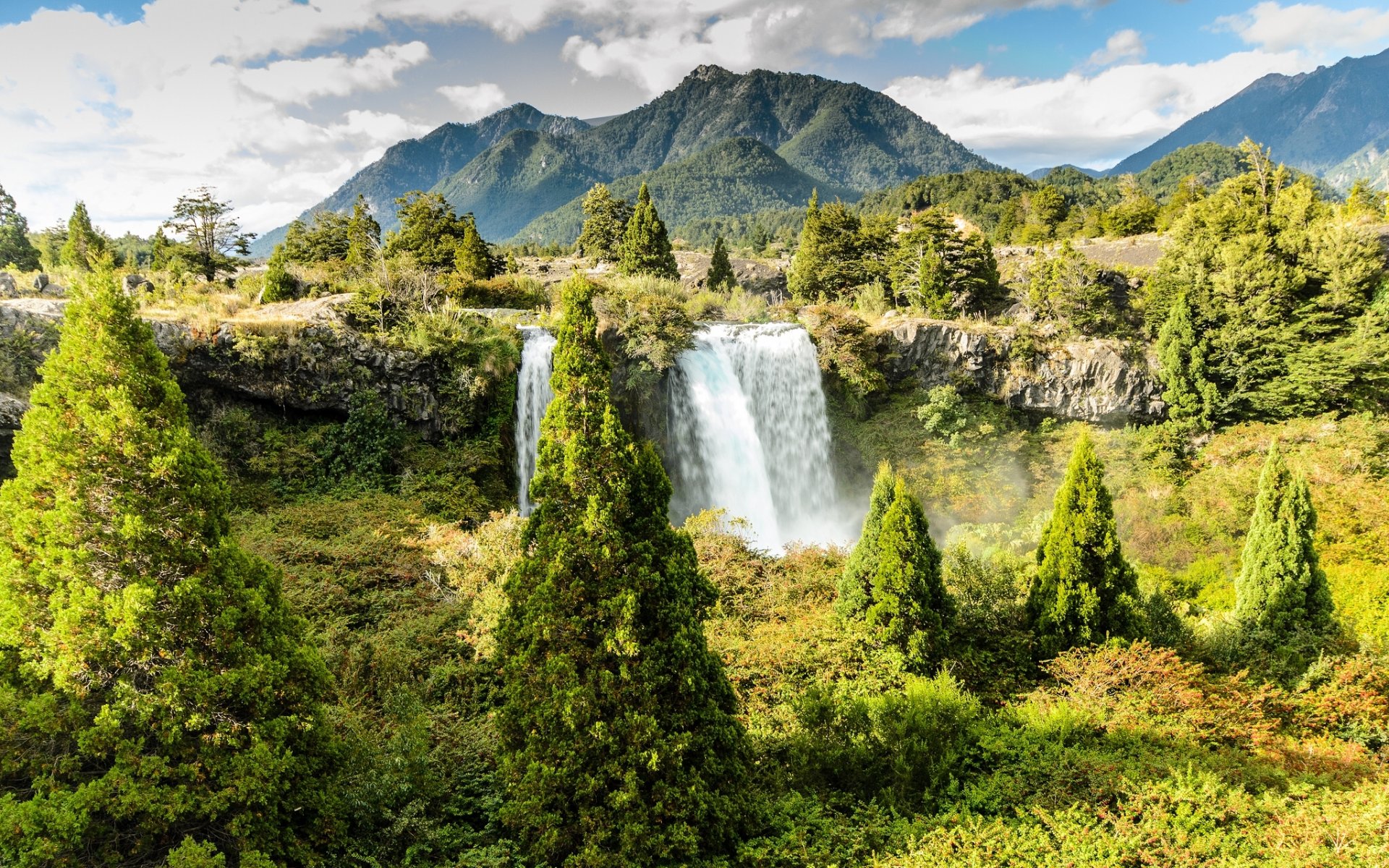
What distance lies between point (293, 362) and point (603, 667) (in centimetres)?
1249

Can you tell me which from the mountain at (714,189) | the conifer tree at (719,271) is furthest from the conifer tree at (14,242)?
the mountain at (714,189)

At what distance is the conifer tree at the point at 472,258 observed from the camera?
22281mm

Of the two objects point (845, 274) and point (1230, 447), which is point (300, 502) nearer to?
point (845, 274)

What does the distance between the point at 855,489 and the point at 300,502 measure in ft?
49.7

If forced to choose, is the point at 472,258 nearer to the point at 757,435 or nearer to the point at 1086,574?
the point at 757,435

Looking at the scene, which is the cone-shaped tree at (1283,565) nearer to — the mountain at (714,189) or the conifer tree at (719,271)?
the conifer tree at (719,271)

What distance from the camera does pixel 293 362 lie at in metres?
14.0

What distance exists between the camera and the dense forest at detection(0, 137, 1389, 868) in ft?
14.4

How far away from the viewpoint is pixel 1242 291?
1923 centimetres

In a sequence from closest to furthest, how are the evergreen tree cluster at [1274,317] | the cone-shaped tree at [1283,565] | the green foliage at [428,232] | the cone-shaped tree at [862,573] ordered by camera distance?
the cone-shaped tree at [862,573] → the cone-shaped tree at [1283,565] → the evergreen tree cluster at [1274,317] → the green foliage at [428,232]

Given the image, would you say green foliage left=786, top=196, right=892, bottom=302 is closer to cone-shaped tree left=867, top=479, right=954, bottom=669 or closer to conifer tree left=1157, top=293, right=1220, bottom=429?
conifer tree left=1157, top=293, right=1220, bottom=429

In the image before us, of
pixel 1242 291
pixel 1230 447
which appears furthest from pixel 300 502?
pixel 1242 291

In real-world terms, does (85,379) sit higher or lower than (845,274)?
lower

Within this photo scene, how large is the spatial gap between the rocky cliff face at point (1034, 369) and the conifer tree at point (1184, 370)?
0.58m
